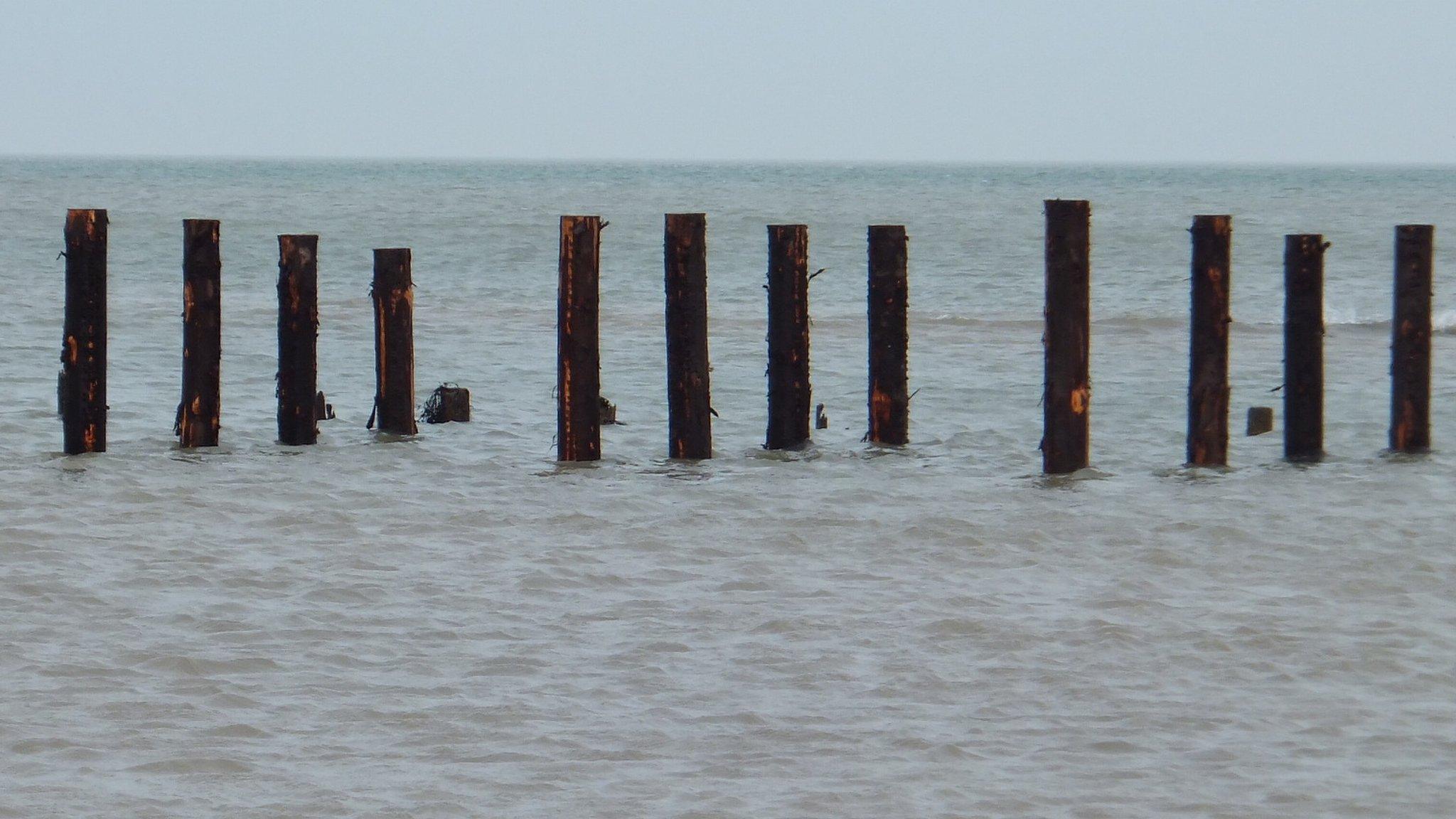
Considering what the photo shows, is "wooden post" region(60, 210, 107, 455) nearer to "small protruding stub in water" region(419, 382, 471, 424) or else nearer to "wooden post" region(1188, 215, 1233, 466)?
"small protruding stub in water" region(419, 382, 471, 424)

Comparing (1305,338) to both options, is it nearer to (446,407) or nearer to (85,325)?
(446,407)

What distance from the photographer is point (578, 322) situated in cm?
1030

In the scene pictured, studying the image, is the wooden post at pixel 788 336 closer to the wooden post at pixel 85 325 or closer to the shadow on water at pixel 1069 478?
the shadow on water at pixel 1069 478

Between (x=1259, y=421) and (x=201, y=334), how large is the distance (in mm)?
7111

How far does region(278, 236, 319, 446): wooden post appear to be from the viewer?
10.8 meters

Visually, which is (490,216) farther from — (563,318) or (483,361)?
(563,318)

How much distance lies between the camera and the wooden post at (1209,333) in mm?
10141

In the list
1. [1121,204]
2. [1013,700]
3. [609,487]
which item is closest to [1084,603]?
[1013,700]

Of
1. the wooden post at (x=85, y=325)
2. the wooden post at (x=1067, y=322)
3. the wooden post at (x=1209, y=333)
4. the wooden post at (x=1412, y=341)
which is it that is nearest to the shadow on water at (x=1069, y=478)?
the wooden post at (x=1067, y=322)

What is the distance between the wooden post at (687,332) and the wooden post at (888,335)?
1090 millimetres

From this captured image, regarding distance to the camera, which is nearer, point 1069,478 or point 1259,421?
point 1069,478

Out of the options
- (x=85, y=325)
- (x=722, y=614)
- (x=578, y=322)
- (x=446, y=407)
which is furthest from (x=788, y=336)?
(x=85, y=325)

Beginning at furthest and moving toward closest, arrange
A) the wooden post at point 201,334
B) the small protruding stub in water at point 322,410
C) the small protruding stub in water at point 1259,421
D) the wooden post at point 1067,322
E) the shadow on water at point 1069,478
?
1. the small protruding stub in water at point 1259,421
2. the small protruding stub in water at point 322,410
3. the wooden post at point 201,334
4. the shadow on water at point 1069,478
5. the wooden post at point 1067,322

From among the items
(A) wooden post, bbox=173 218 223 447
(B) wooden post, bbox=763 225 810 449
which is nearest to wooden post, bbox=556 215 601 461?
(B) wooden post, bbox=763 225 810 449
